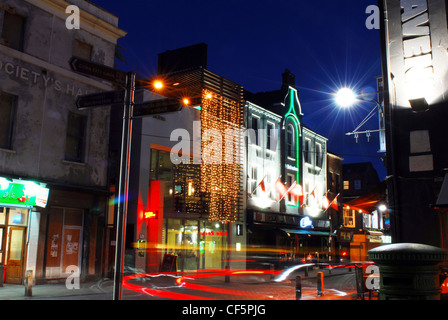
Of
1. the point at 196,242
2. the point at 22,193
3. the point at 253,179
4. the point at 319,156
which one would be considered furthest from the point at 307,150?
the point at 22,193

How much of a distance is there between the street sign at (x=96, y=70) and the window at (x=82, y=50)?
12.9 m

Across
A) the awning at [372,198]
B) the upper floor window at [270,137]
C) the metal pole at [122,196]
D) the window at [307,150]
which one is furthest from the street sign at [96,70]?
the window at [307,150]

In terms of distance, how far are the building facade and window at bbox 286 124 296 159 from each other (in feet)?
65.6

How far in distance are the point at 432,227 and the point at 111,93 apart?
10.5 meters

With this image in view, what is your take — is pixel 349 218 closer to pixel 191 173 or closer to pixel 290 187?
pixel 290 187

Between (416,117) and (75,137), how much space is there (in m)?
14.6

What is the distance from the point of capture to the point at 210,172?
1157 inches

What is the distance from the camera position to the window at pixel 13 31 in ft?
61.2

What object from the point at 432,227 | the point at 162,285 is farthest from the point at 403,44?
the point at 162,285

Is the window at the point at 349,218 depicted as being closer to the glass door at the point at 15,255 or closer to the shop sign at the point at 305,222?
the shop sign at the point at 305,222

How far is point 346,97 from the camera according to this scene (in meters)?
17.3

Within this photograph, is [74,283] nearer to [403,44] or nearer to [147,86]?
[147,86]

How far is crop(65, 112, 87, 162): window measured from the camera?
69.4ft

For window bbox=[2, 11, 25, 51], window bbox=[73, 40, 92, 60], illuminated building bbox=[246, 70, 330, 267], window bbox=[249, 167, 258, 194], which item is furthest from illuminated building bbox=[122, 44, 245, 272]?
window bbox=[2, 11, 25, 51]
